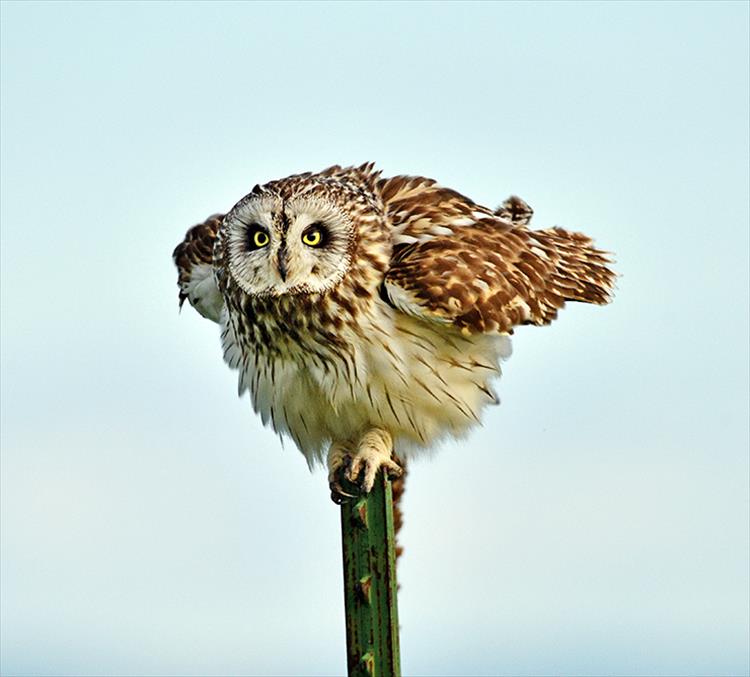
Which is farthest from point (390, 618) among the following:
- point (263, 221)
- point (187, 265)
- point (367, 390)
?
point (187, 265)

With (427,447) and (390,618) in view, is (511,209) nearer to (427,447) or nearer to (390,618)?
(427,447)

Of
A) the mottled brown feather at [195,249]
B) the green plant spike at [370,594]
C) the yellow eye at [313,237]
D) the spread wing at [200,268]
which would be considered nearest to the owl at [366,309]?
the yellow eye at [313,237]

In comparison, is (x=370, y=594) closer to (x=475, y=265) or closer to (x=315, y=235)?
(x=315, y=235)

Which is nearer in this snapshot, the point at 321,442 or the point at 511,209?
the point at 321,442

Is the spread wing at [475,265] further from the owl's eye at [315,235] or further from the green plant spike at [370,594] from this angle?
the green plant spike at [370,594]

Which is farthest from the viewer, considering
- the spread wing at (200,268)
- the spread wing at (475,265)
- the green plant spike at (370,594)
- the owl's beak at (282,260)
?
the spread wing at (200,268)

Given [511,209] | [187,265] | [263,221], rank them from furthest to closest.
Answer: [511,209] → [187,265] → [263,221]

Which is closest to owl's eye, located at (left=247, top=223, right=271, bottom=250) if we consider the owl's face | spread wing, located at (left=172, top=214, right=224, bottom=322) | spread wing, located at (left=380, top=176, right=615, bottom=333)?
the owl's face
